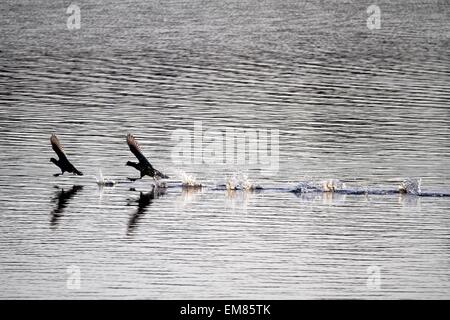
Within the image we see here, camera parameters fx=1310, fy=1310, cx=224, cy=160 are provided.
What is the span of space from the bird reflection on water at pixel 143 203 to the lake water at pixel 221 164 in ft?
0.18

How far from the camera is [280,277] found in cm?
1536

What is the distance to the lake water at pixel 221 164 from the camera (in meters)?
15.5

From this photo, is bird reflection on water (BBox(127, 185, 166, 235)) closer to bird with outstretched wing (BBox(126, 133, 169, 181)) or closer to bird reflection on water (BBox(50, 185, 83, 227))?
bird with outstretched wing (BBox(126, 133, 169, 181))

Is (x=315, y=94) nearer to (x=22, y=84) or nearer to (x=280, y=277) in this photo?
(x=22, y=84)

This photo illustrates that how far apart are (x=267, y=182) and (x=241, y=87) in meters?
11.5

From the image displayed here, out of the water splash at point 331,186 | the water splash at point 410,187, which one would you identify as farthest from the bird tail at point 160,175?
the water splash at point 410,187

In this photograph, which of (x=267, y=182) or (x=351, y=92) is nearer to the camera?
(x=267, y=182)

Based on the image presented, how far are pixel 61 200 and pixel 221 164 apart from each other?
371 centimetres

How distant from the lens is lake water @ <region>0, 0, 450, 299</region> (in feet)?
51.0

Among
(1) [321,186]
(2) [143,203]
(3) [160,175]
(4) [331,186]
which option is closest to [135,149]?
(3) [160,175]

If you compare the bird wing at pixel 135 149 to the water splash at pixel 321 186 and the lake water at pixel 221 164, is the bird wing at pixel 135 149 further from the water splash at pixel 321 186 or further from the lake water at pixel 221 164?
the water splash at pixel 321 186

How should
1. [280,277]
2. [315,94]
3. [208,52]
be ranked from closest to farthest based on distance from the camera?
1. [280,277]
2. [315,94]
3. [208,52]
